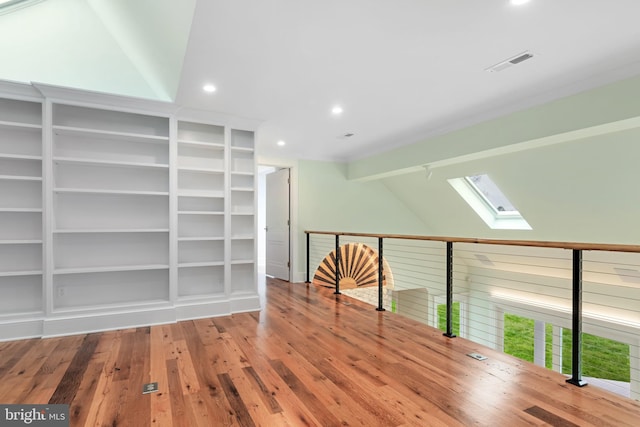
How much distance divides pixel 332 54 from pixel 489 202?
4.33m

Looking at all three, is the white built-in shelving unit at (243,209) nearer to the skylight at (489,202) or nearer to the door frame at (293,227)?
the door frame at (293,227)

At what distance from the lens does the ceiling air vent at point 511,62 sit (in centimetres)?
246

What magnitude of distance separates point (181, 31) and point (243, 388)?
8.13ft

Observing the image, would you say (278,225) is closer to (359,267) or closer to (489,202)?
(359,267)

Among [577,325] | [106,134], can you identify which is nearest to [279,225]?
[106,134]

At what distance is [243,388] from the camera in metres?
2.11

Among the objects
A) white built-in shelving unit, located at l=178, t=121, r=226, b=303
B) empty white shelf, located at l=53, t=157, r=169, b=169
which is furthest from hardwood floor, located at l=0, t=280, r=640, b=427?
empty white shelf, located at l=53, t=157, r=169, b=169

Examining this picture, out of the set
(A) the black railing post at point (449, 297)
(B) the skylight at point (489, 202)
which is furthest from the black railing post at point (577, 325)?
(B) the skylight at point (489, 202)

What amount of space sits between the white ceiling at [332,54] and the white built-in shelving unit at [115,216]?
0.55 m

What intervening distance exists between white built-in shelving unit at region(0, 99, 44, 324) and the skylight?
17.7 ft

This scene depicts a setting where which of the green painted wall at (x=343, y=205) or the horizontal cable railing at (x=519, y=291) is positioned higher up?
the green painted wall at (x=343, y=205)

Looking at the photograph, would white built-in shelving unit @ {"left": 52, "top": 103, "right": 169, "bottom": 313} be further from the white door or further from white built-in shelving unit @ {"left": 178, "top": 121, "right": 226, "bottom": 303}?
the white door

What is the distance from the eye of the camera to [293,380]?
2209 millimetres

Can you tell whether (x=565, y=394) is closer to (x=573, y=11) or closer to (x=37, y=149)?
(x=573, y=11)
